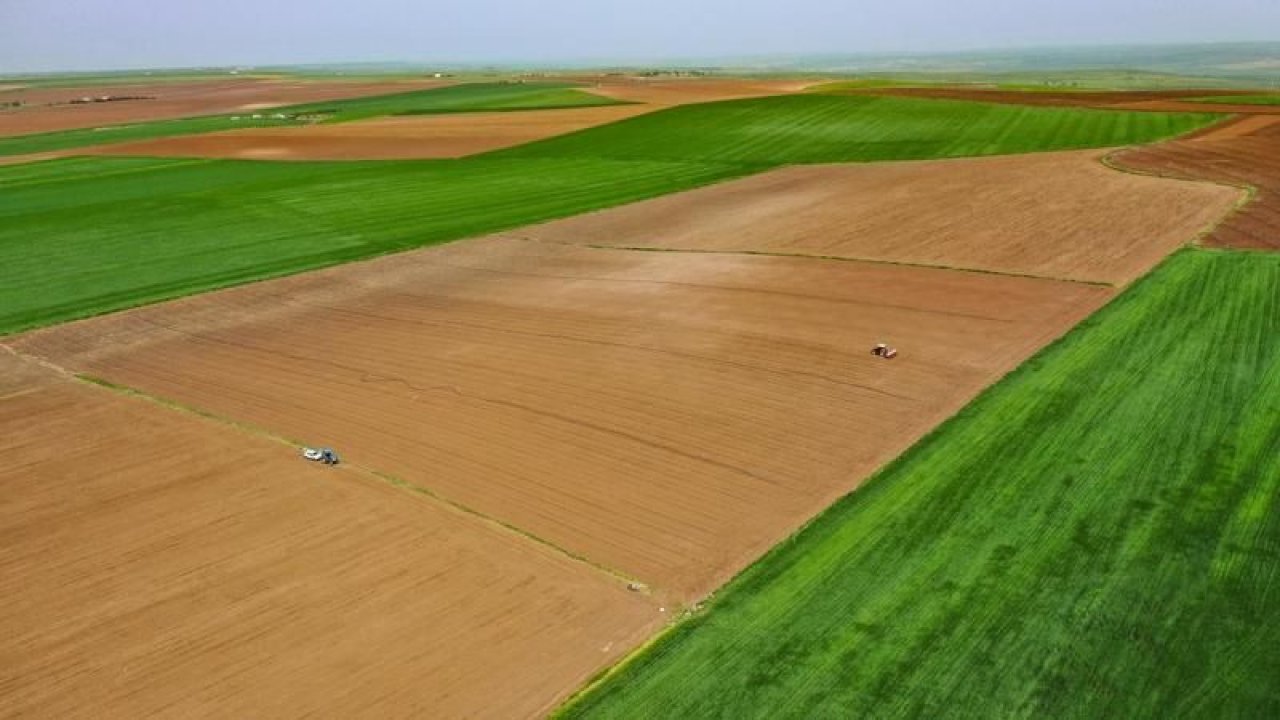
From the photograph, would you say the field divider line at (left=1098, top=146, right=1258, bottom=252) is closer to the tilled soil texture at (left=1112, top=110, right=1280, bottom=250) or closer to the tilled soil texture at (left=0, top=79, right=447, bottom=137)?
the tilled soil texture at (left=1112, top=110, right=1280, bottom=250)

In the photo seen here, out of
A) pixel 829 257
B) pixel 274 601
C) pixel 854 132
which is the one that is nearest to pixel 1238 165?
pixel 829 257

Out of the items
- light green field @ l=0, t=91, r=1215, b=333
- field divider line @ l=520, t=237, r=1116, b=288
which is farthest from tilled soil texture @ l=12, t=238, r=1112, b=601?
light green field @ l=0, t=91, r=1215, b=333

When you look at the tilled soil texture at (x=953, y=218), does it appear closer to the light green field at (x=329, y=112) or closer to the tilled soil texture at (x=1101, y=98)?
the tilled soil texture at (x=1101, y=98)

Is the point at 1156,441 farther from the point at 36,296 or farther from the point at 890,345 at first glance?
the point at 36,296

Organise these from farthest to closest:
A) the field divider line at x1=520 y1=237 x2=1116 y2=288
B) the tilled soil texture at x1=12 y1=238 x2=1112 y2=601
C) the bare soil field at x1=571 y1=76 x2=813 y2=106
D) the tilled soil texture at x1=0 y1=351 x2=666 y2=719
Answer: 1. the bare soil field at x1=571 y1=76 x2=813 y2=106
2. the field divider line at x1=520 y1=237 x2=1116 y2=288
3. the tilled soil texture at x1=12 y1=238 x2=1112 y2=601
4. the tilled soil texture at x1=0 y1=351 x2=666 y2=719

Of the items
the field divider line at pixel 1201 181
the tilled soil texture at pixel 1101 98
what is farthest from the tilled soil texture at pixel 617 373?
the tilled soil texture at pixel 1101 98

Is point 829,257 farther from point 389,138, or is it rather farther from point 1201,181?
point 389,138

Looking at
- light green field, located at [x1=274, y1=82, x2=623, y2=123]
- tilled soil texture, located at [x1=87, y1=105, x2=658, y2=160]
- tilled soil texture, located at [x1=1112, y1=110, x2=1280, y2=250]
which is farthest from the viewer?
light green field, located at [x1=274, y1=82, x2=623, y2=123]
